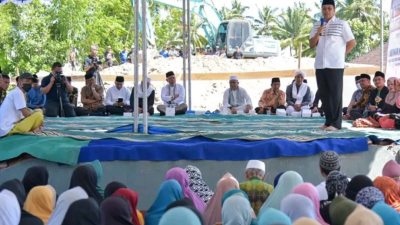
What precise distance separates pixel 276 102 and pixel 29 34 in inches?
638

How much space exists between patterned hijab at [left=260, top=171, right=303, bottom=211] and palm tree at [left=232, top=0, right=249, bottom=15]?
3981 centimetres

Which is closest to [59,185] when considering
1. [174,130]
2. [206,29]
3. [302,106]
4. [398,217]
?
[174,130]

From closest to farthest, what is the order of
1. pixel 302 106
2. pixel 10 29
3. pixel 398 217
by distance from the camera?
pixel 398 217, pixel 302 106, pixel 10 29

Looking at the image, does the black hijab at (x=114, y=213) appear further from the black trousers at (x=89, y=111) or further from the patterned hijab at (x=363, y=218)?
the black trousers at (x=89, y=111)

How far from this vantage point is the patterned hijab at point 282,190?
353 centimetres

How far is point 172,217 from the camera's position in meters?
2.53

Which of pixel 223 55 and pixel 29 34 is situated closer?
pixel 29 34

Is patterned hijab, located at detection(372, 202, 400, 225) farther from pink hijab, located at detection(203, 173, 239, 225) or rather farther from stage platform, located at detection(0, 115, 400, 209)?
stage platform, located at detection(0, 115, 400, 209)

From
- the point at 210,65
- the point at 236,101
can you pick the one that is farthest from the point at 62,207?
the point at 210,65

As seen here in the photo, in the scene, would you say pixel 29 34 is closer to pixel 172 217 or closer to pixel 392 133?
pixel 392 133

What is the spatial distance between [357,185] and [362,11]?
35634 millimetres

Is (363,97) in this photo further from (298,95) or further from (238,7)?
(238,7)

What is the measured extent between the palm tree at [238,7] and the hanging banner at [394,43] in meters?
33.6

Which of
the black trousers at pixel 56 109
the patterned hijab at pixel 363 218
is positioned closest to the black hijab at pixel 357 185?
the patterned hijab at pixel 363 218
